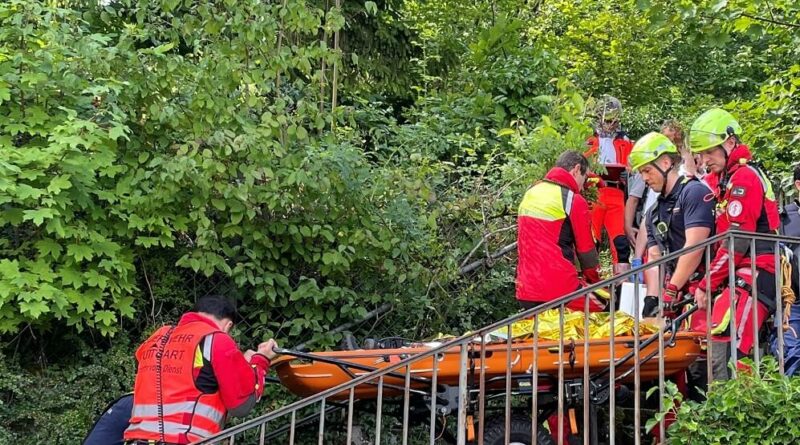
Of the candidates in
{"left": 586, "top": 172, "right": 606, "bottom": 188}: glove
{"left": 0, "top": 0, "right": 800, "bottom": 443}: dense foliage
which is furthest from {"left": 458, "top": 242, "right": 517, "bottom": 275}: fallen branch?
{"left": 586, "top": 172, "right": 606, "bottom": 188}: glove

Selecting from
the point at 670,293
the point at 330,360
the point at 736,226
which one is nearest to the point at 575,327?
the point at 670,293

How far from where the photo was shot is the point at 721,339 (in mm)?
5273

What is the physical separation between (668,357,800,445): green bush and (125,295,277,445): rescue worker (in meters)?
2.34

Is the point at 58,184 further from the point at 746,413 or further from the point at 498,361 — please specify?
the point at 746,413

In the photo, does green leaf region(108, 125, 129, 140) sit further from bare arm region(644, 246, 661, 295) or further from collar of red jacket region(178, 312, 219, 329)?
bare arm region(644, 246, 661, 295)

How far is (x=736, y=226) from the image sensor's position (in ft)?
17.5

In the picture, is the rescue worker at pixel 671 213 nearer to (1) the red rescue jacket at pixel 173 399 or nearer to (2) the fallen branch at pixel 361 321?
(2) the fallen branch at pixel 361 321

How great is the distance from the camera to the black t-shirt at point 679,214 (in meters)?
5.55

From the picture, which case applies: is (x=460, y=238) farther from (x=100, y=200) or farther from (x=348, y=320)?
(x=100, y=200)

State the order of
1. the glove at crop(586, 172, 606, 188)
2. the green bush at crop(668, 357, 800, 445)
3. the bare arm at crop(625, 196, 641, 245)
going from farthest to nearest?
the bare arm at crop(625, 196, 641, 245), the glove at crop(586, 172, 606, 188), the green bush at crop(668, 357, 800, 445)

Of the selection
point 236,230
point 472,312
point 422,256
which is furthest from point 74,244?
point 472,312

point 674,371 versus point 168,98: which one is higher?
point 168,98

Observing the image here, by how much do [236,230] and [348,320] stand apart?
3.90ft

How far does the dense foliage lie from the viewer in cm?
663
